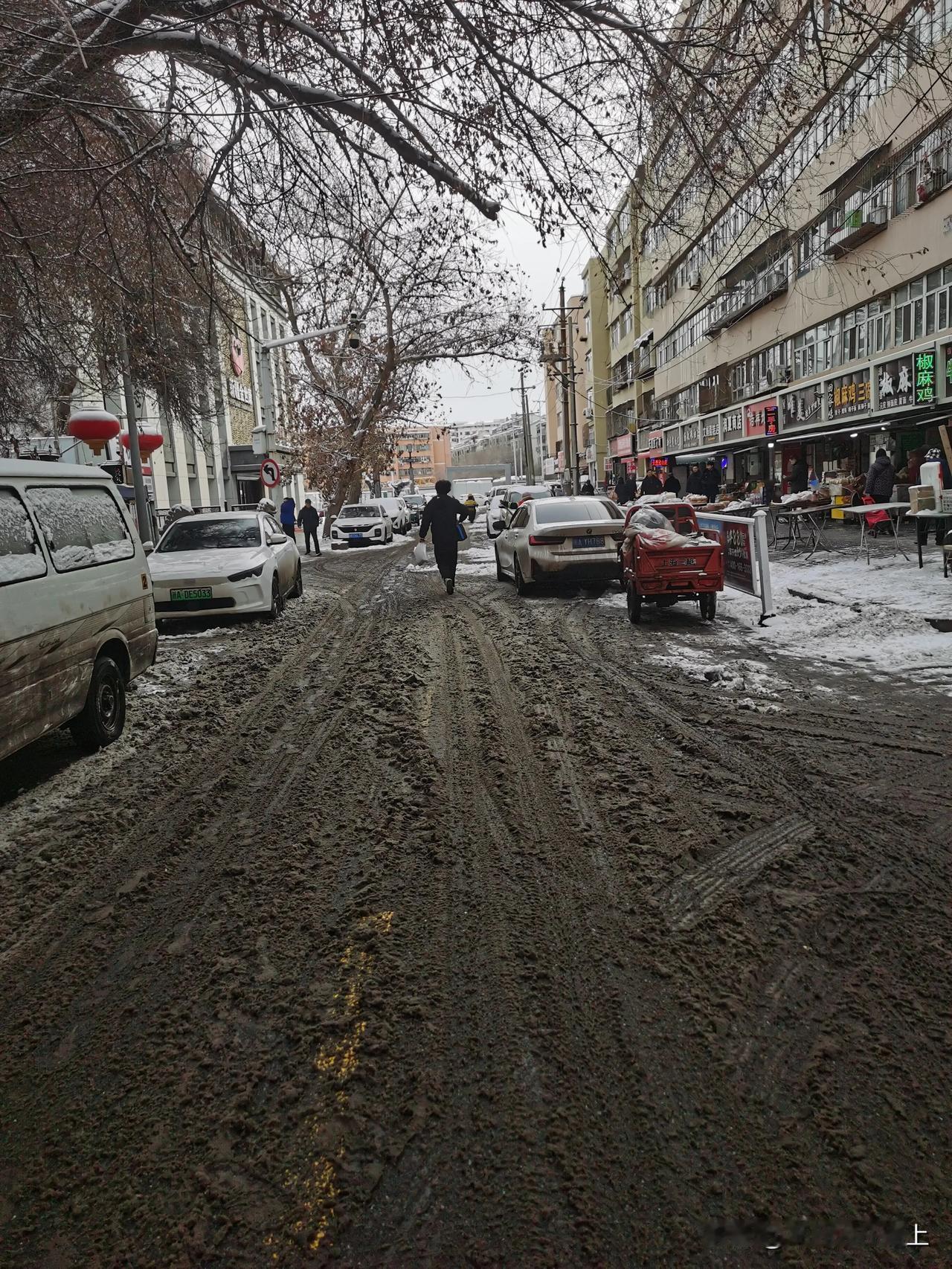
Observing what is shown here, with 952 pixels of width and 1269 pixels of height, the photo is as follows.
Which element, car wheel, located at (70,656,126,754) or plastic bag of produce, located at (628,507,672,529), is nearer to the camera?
car wheel, located at (70,656,126,754)

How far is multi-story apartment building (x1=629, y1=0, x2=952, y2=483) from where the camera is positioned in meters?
5.98

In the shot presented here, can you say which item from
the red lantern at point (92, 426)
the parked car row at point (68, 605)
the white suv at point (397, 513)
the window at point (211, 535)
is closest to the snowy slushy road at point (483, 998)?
the parked car row at point (68, 605)

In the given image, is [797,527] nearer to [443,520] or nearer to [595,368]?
[443,520]

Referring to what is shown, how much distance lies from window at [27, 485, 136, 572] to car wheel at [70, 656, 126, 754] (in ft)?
2.53

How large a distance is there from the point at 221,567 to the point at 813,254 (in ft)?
27.4

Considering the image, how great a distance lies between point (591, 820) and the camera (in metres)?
4.48

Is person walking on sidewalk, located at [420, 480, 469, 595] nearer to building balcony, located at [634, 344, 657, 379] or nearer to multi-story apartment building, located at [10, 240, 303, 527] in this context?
multi-story apartment building, located at [10, 240, 303, 527]

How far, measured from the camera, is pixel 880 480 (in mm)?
18125

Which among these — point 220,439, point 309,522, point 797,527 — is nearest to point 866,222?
point 797,527

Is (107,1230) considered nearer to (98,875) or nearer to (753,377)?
(98,875)

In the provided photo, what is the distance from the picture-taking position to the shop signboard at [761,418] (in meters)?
33.8

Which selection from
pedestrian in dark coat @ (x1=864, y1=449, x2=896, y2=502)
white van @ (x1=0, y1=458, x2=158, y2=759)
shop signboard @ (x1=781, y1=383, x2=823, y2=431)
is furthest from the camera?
shop signboard @ (x1=781, y1=383, x2=823, y2=431)

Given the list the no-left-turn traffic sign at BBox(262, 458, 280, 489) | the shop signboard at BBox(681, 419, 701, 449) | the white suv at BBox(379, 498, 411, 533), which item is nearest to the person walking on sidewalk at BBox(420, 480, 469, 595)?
the no-left-turn traffic sign at BBox(262, 458, 280, 489)

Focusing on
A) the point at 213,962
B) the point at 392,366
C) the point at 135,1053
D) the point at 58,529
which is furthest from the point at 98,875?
the point at 392,366
